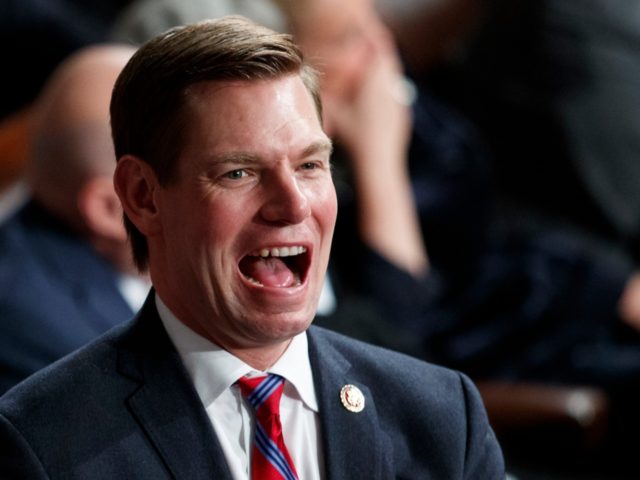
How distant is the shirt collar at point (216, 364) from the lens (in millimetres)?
1140

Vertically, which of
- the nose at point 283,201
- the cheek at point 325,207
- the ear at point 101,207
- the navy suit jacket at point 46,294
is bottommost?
the navy suit jacket at point 46,294

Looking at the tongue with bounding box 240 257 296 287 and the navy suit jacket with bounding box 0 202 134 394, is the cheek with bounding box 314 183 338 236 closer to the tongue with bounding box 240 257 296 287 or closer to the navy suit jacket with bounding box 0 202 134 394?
the tongue with bounding box 240 257 296 287

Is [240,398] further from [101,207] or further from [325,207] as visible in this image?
[101,207]

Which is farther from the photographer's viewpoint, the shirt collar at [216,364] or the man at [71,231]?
the man at [71,231]

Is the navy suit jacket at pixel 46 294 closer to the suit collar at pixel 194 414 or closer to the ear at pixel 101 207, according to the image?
the ear at pixel 101 207

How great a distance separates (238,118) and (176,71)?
0.06 m

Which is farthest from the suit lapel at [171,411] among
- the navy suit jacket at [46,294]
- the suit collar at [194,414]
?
the navy suit jacket at [46,294]

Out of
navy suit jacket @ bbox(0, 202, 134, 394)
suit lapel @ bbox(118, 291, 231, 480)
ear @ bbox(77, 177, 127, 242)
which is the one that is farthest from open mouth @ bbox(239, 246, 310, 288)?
ear @ bbox(77, 177, 127, 242)

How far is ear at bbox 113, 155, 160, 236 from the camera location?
1136 mm

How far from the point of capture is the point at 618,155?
322cm

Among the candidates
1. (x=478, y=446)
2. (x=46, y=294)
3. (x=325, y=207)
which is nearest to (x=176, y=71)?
(x=325, y=207)

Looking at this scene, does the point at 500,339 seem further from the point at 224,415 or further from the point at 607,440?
the point at 224,415

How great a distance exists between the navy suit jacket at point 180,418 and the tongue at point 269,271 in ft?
0.32

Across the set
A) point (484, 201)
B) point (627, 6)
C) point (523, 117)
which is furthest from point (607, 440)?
point (627, 6)
